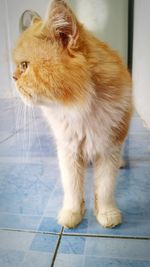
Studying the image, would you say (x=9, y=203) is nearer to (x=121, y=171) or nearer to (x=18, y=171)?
(x=18, y=171)

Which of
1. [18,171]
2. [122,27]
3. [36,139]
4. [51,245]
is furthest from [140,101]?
[51,245]

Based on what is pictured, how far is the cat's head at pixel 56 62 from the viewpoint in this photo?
0.58 m

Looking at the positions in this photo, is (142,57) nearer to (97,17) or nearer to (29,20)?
(97,17)

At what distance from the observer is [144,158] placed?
3.68 ft

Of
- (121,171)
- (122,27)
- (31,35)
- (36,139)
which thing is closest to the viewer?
(31,35)

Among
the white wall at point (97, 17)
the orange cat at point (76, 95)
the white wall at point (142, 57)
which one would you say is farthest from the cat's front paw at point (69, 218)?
the white wall at point (97, 17)

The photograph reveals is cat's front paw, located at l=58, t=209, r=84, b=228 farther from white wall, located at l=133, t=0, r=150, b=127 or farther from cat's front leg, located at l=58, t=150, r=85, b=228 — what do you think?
white wall, located at l=133, t=0, r=150, b=127

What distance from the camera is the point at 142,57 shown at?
5.20 feet

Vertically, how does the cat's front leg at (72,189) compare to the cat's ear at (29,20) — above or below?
below

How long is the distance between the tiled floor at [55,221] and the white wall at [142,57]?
1.31ft

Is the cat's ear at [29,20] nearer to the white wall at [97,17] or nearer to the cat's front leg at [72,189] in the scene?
the cat's front leg at [72,189]

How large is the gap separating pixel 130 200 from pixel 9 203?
0.37m

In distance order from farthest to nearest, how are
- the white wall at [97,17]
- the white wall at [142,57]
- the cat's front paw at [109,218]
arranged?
1. the white wall at [97,17]
2. the white wall at [142,57]
3. the cat's front paw at [109,218]

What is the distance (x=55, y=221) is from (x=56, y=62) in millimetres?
426
